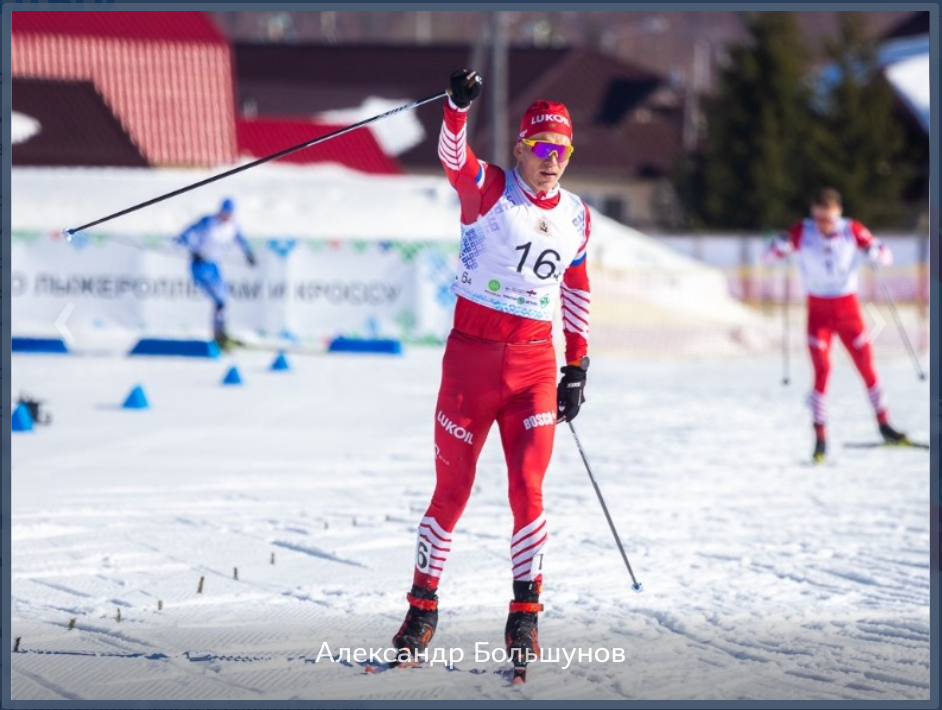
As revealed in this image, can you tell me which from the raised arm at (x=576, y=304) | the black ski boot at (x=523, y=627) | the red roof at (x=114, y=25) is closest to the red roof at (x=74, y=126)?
the red roof at (x=114, y=25)

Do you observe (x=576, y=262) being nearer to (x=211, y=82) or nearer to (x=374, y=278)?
(x=374, y=278)

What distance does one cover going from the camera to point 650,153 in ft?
201

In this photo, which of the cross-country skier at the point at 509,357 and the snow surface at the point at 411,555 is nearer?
the snow surface at the point at 411,555

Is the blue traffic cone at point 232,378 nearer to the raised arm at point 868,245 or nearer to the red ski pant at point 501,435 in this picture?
the raised arm at point 868,245

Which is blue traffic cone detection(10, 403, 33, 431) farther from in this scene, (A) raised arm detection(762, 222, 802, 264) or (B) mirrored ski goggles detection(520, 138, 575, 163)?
(B) mirrored ski goggles detection(520, 138, 575, 163)

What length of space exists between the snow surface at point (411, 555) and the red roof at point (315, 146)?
22.4m

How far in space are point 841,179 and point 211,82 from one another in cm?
1707

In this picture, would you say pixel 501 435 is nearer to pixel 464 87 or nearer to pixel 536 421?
pixel 536 421

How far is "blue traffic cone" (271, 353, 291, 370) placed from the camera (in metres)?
18.3

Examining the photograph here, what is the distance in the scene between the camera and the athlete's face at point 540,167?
612cm

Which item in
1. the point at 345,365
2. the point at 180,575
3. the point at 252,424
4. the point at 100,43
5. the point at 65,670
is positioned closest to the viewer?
the point at 65,670

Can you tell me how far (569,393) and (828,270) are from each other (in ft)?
21.7

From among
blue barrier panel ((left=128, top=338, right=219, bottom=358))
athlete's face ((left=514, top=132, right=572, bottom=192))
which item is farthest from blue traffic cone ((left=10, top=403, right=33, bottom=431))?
athlete's face ((left=514, top=132, right=572, bottom=192))

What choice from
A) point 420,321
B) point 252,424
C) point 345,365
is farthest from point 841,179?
point 252,424
